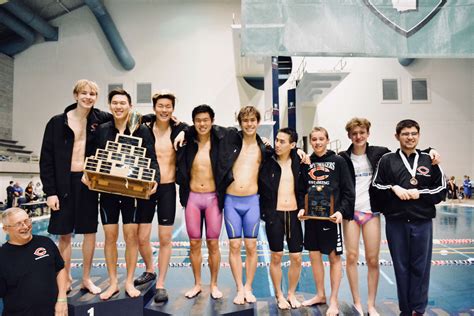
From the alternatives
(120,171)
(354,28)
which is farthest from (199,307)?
(354,28)

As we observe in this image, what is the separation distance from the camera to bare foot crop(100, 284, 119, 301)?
2.93 meters

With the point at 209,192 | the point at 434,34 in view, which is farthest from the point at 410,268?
the point at 434,34

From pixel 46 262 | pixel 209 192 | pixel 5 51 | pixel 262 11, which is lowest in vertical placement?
pixel 46 262

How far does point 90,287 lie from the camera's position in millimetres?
3145

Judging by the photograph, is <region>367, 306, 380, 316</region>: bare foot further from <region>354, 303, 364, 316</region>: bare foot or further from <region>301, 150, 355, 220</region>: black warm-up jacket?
<region>301, 150, 355, 220</region>: black warm-up jacket

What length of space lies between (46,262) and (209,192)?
57.8 inches

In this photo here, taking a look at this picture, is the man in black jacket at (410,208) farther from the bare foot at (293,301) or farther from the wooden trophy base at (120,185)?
the wooden trophy base at (120,185)

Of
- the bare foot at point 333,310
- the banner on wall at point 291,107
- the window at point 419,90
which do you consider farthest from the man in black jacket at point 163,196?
the window at point 419,90

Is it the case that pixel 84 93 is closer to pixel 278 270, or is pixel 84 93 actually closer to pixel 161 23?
pixel 278 270

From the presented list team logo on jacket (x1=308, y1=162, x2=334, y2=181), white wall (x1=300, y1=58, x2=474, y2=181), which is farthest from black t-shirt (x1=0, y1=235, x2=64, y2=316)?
white wall (x1=300, y1=58, x2=474, y2=181)

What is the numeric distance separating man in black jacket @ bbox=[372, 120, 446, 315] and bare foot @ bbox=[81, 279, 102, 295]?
2.83 m

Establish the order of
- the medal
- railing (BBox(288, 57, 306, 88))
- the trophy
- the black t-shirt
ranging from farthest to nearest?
railing (BBox(288, 57, 306, 88)) < the medal < the trophy < the black t-shirt

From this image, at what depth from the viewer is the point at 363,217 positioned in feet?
10.1

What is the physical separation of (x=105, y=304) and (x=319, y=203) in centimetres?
215
